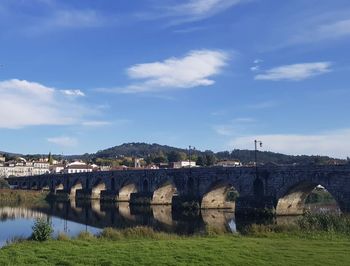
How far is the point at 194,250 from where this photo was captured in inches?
638

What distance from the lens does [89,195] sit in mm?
89375

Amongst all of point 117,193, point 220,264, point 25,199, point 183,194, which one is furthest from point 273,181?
point 25,199

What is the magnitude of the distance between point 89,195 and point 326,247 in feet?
249

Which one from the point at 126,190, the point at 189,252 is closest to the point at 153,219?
the point at 189,252

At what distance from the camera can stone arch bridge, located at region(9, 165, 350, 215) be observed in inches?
1638

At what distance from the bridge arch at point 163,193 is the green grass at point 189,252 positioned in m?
49.4

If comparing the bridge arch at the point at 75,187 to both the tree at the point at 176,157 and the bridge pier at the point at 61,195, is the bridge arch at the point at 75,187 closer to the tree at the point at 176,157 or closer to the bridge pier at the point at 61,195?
the bridge pier at the point at 61,195

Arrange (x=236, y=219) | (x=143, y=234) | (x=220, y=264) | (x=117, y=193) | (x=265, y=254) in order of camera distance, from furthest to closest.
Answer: (x=117, y=193), (x=236, y=219), (x=143, y=234), (x=265, y=254), (x=220, y=264)

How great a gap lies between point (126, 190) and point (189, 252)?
219 ft

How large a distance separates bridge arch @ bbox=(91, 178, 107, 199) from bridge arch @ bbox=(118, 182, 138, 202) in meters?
7.68

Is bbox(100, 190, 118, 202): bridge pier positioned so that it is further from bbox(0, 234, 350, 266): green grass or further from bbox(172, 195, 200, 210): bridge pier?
bbox(0, 234, 350, 266): green grass

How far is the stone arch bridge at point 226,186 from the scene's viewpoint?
41.6 metres

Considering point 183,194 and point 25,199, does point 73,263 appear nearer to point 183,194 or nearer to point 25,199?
point 183,194

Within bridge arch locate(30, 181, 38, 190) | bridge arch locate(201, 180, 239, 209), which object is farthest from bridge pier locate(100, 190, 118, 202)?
bridge arch locate(30, 181, 38, 190)
